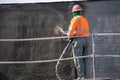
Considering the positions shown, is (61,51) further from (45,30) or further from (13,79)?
(13,79)

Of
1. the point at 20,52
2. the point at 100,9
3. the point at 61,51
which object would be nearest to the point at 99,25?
the point at 100,9

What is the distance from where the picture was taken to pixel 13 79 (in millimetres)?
9703

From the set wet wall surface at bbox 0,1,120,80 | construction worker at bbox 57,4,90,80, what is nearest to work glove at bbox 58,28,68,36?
wet wall surface at bbox 0,1,120,80

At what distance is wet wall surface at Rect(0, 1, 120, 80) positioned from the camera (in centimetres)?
946

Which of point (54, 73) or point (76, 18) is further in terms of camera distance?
point (54, 73)

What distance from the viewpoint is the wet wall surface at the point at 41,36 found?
31.0ft

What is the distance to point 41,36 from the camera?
9.70m

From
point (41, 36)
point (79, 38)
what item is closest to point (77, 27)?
point (79, 38)

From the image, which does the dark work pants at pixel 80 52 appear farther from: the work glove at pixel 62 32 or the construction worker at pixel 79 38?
the work glove at pixel 62 32

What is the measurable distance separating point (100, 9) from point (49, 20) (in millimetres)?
1351

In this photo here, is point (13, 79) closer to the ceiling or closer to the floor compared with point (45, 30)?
closer to the floor

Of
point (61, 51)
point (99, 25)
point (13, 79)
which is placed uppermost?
point (99, 25)

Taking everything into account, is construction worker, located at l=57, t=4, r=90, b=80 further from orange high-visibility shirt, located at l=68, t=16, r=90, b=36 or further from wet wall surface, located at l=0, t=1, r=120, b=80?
wet wall surface, located at l=0, t=1, r=120, b=80

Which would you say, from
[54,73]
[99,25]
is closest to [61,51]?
[54,73]
